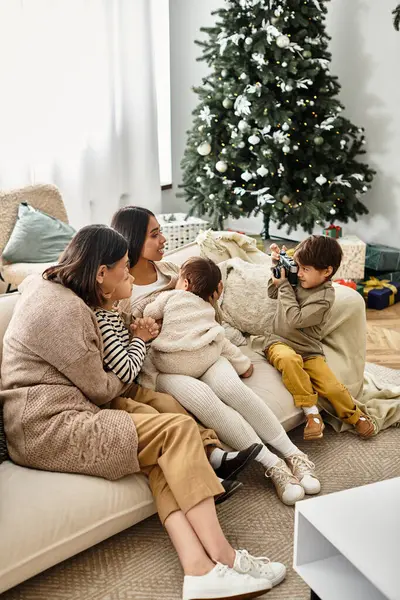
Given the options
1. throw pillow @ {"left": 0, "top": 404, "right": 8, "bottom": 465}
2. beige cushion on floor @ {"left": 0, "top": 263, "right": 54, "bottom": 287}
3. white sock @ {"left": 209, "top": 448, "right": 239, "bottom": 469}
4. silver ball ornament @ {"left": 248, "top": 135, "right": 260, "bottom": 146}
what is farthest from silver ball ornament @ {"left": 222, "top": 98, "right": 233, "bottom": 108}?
throw pillow @ {"left": 0, "top": 404, "right": 8, "bottom": 465}

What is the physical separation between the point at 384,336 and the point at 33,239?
7.05ft

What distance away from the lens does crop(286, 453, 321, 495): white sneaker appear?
2264mm

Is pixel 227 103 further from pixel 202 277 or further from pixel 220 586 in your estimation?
pixel 220 586

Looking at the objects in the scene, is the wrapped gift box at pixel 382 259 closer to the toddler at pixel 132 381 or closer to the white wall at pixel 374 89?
the white wall at pixel 374 89

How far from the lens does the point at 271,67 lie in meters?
4.17

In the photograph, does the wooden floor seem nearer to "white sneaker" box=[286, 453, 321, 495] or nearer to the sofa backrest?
"white sneaker" box=[286, 453, 321, 495]

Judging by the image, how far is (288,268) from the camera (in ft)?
8.62

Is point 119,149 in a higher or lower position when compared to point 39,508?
higher

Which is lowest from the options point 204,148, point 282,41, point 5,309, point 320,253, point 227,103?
point 5,309

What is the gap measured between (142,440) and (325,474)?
2.73ft

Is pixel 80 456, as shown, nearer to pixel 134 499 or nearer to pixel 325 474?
pixel 134 499

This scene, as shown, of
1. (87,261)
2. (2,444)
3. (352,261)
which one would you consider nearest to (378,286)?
(352,261)

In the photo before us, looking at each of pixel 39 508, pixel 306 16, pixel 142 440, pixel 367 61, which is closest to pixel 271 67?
pixel 306 16

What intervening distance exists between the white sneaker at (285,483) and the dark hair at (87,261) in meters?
0.84
